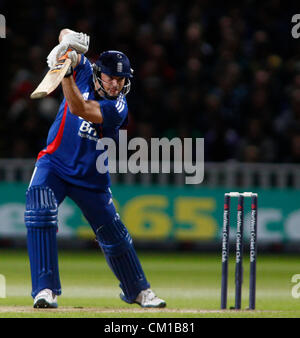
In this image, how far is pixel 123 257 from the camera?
8016 millimetres

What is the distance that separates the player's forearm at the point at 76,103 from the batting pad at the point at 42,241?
756mm

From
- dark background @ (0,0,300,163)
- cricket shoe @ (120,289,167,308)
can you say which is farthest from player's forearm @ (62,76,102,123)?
dark background @ (0,0,300,163)

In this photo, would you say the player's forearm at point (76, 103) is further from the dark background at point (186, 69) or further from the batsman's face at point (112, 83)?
the dark background at point (186, 69)

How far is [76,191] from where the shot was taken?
7797 mm

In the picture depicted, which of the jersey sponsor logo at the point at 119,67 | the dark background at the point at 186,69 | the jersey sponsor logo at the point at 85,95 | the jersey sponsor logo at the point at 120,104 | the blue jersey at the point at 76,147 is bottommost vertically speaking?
the blue jersey at the point at 76,147

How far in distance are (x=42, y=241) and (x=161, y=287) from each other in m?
3.10

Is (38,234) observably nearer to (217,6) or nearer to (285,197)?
(285,197)

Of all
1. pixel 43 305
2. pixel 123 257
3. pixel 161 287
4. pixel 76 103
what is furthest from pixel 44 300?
pixel 161 287

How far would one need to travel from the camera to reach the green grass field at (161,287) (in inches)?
294

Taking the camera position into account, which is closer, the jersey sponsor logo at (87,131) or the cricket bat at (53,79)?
the cricket bat at (53,79)

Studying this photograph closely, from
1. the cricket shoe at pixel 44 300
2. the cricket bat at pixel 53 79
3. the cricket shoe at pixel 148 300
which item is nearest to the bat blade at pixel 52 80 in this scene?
the cricket bat at pixel 53 79

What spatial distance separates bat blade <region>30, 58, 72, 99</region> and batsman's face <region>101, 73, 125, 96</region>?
0.48 m
